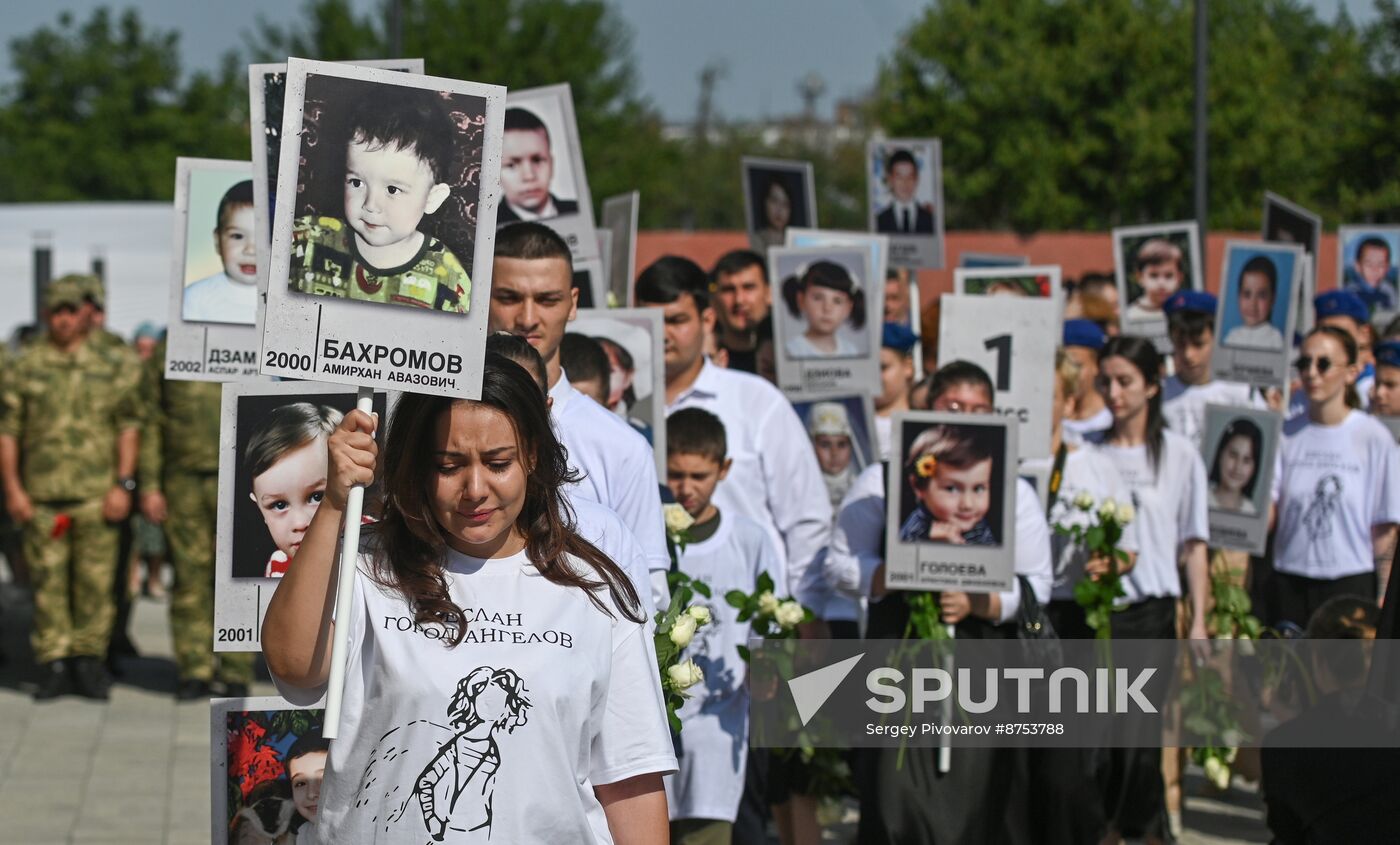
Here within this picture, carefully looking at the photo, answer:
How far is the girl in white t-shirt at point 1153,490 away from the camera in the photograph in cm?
768

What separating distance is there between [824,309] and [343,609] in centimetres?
540

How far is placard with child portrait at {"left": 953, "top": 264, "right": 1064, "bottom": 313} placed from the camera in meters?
9.40

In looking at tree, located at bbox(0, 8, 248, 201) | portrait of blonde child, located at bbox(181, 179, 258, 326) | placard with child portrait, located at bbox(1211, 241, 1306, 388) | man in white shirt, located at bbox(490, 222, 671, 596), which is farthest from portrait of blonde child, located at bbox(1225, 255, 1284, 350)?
tree, located at bbox(0, 8, 248, 201)

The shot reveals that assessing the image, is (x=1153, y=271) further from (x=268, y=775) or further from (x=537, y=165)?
(x=268, y=775)

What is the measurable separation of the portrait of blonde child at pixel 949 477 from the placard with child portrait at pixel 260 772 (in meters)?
2.55

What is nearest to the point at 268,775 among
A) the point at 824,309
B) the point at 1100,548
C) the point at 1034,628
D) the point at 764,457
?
→ the point at 1034,628

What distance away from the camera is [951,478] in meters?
6.20

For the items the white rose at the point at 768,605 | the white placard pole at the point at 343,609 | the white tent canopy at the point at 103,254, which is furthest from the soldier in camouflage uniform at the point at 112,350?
the white tent canopy at the point at 103,254

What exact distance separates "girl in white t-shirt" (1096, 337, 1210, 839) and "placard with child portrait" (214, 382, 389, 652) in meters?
4.11

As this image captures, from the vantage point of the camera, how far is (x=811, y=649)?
6.40m

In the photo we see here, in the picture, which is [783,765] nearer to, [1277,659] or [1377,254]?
[1277,659]

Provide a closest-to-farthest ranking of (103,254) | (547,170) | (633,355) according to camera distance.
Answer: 1. (633,355)
2. (547,170)
3. (103,254)

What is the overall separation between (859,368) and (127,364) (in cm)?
485

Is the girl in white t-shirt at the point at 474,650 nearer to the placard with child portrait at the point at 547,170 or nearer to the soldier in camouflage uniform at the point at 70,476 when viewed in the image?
the placard with child portrait at the point at 547,170
